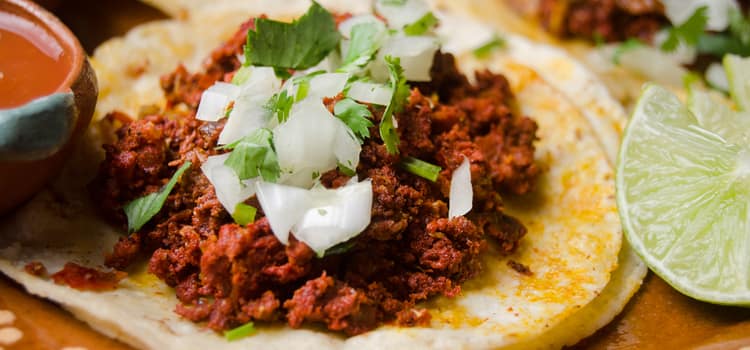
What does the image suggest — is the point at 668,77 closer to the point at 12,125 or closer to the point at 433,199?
the point at 433,199

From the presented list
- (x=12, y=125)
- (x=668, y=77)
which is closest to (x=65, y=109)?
(x=12, y=125)

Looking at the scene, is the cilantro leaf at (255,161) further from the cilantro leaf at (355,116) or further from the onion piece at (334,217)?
the cilantro leaf at (355,116)

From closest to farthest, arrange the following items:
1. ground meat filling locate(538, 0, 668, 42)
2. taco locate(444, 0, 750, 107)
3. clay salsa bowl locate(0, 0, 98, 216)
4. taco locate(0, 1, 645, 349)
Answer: clay salsa bowl locate(0, 0, 98, 216)
taco locate(0, 1, 645, 349)
taco locate(444, 0, 750, 107)
ground meat filling locate(538, 0, 668, 42)

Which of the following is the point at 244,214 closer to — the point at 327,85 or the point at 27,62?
the point at 327,85

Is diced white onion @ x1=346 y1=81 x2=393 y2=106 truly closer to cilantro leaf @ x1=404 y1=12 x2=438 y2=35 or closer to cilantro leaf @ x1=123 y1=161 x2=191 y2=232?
cilantro leaf @ x1=404 y1=12 x2=438 y2=35

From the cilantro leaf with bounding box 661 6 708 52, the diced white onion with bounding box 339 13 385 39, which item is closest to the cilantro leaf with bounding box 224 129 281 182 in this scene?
the diced white onion with bounding box 339 13 385 39

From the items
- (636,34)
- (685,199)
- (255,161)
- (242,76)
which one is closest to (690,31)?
(636,34)
